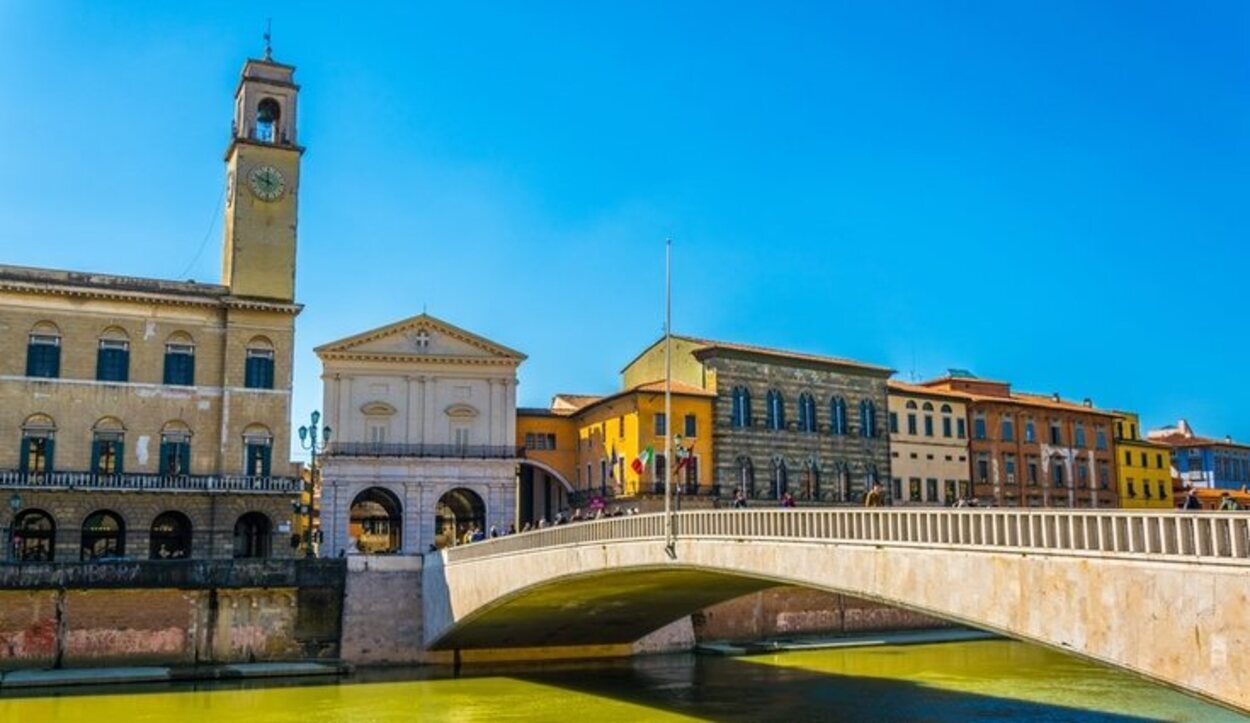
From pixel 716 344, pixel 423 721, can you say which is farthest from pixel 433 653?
pixel 716 344

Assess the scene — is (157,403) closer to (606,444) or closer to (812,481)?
(606,444)

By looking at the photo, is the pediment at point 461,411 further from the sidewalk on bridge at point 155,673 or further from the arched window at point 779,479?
the arched window at point 779,479

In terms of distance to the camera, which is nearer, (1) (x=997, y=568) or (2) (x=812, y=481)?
(1) (x=997, y=568)

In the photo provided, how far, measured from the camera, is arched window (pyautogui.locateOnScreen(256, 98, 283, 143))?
Result: 2076 inches

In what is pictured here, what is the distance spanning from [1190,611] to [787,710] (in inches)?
740

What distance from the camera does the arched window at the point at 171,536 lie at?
47625mm

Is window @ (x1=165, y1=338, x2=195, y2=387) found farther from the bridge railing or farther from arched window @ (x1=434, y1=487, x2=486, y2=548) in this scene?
the bridge railing

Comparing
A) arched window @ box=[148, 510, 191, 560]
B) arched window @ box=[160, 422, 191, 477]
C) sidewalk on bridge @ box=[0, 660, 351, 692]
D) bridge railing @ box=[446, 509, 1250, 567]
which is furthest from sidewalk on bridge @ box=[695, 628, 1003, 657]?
arched window @ box=[160, 422, 191, 477]

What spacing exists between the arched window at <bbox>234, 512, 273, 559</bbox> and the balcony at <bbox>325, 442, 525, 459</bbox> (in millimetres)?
4179

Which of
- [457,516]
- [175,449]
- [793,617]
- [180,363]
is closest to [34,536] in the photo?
[175,449]

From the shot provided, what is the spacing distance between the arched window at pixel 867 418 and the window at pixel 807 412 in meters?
3.34

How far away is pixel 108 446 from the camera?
155 ft

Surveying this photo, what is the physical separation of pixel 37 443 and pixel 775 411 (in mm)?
33223

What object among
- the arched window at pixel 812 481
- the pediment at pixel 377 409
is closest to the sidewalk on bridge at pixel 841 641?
the arched window at pixel 812 481
